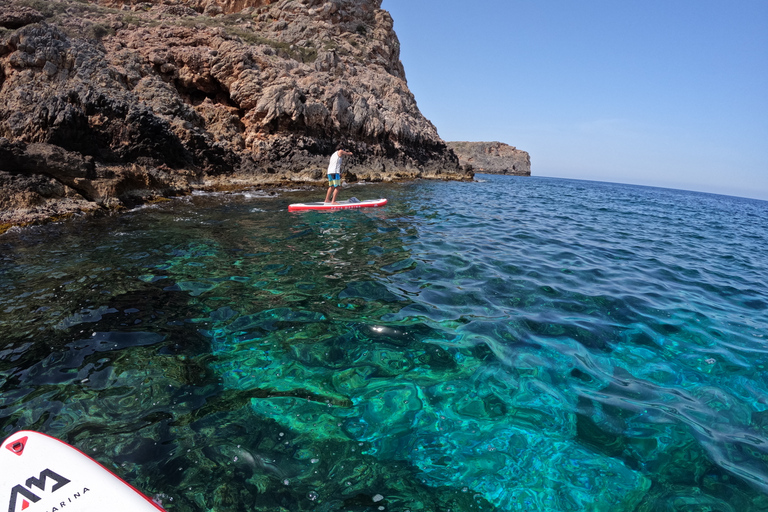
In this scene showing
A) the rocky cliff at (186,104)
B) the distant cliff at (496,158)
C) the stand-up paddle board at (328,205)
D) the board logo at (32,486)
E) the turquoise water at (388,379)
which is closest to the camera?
the board logo at (32,486)

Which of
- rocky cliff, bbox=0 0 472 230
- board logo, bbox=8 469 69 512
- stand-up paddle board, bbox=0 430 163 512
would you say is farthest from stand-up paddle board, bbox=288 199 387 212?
board logo, bbox=8 469 69 512

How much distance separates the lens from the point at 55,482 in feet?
7.30

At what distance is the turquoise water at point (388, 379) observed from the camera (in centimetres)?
270

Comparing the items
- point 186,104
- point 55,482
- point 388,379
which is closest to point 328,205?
point 388,379

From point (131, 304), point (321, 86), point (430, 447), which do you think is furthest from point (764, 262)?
point (321, 86)

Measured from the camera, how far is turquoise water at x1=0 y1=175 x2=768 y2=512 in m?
2.70

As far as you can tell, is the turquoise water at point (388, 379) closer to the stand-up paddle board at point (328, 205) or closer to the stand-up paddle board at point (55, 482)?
the stand-up paddle board at point (55, 482)

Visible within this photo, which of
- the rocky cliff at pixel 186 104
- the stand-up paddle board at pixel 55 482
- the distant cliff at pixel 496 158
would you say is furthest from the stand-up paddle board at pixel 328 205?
the distant cliff at pixel 496 158

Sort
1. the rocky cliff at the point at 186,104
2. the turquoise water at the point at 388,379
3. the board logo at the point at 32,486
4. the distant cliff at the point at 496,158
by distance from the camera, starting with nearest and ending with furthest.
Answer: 1. the board logo at the point at 32,486
2. the turquoise water at the point at 388,379
3. the rocky cliff at the point at 186,104
4. the distant cliff at the point at 496,158

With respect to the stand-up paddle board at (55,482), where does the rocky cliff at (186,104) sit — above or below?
above

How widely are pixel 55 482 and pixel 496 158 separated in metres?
133

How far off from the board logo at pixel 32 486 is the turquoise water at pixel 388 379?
41cm

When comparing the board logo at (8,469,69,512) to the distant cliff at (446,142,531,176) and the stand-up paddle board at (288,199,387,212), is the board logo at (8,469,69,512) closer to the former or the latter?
the stand-up paddle board at (288,199,387,212)

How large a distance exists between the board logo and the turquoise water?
1.35 feet
